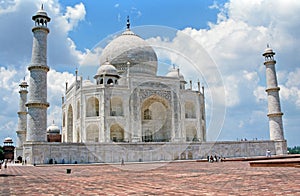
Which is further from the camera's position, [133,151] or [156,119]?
[156,119]

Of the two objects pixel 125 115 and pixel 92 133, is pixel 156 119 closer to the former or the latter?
pixel 125 115

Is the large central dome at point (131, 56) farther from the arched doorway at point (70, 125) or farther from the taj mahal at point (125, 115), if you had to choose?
the arched doorway at point (70, 125)

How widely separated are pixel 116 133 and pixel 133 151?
666cm

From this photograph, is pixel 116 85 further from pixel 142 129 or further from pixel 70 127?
pixel 70 127

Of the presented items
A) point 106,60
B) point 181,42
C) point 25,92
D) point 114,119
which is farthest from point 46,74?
point 181,42

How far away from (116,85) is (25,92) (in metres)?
11.8

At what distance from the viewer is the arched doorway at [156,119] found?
30.5 metres

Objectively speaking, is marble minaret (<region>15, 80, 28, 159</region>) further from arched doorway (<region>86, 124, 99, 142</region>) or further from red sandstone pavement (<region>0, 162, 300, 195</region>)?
red sandstone pavement (<region>0, 162, 300, 195</region>)

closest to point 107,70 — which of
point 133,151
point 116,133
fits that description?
point 116,133

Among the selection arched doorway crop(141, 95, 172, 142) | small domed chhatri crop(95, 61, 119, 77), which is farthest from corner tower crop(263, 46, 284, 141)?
small domed chhatri crop(95, 61, 119, 77)

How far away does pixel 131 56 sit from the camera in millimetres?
32812

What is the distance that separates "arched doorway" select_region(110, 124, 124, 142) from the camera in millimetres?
29438

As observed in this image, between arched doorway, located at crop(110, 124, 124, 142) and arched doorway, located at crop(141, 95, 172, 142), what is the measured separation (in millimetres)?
2123

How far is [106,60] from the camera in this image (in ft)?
108
